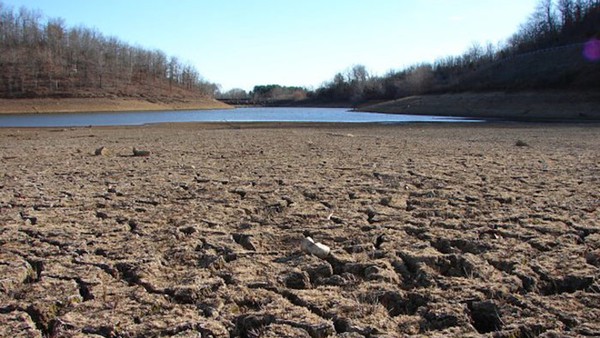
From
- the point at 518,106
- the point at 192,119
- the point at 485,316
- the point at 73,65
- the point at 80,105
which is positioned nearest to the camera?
the point at 485,316

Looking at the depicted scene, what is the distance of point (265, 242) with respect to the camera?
4.13 metres

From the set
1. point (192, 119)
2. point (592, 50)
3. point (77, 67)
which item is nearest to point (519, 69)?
point (592, 50)

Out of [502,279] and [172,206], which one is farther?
[172,206]

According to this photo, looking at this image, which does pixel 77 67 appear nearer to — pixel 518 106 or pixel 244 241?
pixel 518 106

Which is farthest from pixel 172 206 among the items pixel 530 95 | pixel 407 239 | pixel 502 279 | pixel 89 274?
pixel 530 95

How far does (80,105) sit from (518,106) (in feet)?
207

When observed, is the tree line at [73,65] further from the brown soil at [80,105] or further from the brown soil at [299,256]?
the brown soil at [299,256]

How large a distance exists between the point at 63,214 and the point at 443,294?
3.85 m

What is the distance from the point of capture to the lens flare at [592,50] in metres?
51.8

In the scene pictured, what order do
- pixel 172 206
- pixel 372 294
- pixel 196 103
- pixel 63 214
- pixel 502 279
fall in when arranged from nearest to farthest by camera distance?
pixel 372 294, pixel 502 279, pixel 63 214, pixel 172 206, pixel 196 103

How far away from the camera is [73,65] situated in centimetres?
10275

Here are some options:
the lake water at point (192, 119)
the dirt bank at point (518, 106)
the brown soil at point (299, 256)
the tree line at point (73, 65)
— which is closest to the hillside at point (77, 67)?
the tree line at point (73, 65)

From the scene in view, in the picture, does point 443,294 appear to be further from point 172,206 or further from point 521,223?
point 172,206

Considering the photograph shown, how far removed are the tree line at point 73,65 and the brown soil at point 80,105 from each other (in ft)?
16.0
